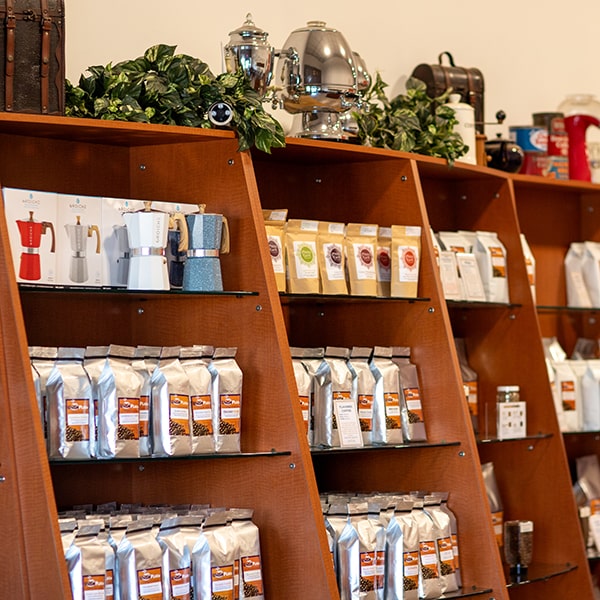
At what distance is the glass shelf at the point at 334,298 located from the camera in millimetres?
3697

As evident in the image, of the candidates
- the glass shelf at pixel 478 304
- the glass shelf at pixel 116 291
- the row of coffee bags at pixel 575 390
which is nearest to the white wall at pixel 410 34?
the glass shelf at pixel 116 291

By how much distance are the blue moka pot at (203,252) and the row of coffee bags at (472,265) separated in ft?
3.42

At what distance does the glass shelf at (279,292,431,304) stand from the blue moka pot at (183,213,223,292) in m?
0.28

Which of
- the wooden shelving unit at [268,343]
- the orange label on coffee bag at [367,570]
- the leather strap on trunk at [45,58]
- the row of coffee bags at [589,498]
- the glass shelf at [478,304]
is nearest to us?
the wooden shelving unit at [268,343]

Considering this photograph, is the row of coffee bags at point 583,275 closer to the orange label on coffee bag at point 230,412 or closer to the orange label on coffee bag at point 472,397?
the orange label on coffee bag at point 472,397

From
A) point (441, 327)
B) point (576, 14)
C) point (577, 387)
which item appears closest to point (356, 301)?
point (441, 327)

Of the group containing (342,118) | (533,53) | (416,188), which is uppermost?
(533,53)

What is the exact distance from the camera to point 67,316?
3625 millimetres

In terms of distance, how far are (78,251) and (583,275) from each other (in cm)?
248

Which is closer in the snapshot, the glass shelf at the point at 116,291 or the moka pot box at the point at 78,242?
the glass shelf at the point at 116,291

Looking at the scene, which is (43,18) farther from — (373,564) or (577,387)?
(577,387)

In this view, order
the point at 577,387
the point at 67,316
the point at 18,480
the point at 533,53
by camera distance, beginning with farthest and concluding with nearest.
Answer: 1. the point at 533,53
2. the point at 577,387
3. the point at 67,316
4. the point at 18,480

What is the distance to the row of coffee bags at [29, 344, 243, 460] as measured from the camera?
320 centimetres

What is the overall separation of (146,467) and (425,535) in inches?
35.2
